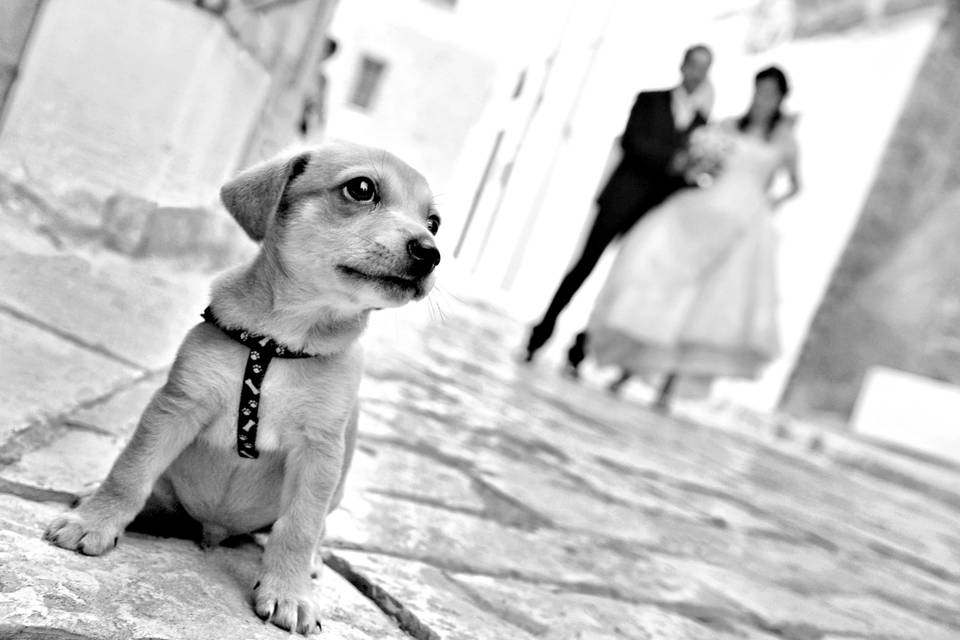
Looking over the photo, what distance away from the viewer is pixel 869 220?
11.2 metres

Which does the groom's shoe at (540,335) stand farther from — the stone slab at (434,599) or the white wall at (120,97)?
A: the stone slab at (434,599)

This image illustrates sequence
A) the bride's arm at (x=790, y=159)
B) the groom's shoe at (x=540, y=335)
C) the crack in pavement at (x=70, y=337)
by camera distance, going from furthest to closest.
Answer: the bride's arm at (x=790, y=159)
the groom's shoe at (x=540, y=335)
the crack in pavement at (x=70, y=337)

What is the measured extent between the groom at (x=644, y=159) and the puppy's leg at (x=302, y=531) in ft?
19.6

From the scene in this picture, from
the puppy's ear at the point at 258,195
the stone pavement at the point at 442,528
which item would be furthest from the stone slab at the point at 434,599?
the puppy's ear at the point at 258,195

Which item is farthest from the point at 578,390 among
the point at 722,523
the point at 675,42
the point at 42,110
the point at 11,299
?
the point at 675,42

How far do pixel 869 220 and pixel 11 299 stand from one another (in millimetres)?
10517

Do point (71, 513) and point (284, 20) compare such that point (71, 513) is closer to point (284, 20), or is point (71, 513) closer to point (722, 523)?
point (722, 523)

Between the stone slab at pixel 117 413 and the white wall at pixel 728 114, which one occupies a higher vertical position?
the white wall at pixel 728 114

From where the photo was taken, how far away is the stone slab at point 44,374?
1.59m

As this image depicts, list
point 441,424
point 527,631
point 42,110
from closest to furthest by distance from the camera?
point 527,631 → point 42,110 → point 441,424

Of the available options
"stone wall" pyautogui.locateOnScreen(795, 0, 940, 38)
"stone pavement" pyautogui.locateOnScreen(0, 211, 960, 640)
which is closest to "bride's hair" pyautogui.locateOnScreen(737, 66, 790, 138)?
"stone pavement" pyautogui.locateOnScreen(0, 211, 960, 640)

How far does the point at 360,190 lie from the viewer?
1301 millimetres

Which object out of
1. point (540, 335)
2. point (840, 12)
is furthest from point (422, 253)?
point (840, 12)

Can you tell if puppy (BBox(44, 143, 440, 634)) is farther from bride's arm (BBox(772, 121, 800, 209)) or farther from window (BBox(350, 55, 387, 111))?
window (BBox(350, 55, 387, 111))
